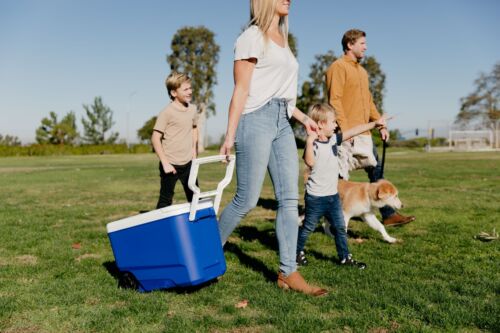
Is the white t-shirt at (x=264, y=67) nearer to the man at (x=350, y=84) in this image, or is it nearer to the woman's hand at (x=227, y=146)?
the woman's hand at (x=227, y=146)

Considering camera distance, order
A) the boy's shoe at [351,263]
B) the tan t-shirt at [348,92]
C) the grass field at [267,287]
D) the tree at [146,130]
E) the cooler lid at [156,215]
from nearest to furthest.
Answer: the grass field at [267,287], the cooler lid at [156,215], the boy's shoe at [351,263], the tan t-shirt at [348,92], the tree at [146,130]

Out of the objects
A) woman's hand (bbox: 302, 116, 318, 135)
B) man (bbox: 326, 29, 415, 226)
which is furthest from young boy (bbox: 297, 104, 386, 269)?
man (bbox: 326, 29, 415, 226)

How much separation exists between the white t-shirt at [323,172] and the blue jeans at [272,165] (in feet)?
2.43

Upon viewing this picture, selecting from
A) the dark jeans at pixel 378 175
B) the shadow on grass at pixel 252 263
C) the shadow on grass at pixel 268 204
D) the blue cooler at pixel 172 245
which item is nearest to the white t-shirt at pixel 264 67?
the blue cooler at pixel 172 245

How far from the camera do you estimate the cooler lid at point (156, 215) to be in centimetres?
348

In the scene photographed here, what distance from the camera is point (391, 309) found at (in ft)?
10.9

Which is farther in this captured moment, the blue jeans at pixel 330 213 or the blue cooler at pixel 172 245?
the blue jeans at pixel 330 213

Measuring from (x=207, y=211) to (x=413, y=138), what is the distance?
2018 inches

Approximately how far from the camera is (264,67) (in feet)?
12.1

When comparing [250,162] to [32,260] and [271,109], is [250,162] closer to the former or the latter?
[271,109]

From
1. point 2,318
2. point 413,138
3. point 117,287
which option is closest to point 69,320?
point 2,318

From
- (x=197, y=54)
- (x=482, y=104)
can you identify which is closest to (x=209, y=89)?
(x=197, y=54)

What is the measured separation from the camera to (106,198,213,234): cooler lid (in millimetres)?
3484

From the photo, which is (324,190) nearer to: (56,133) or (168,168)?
(168,168)
